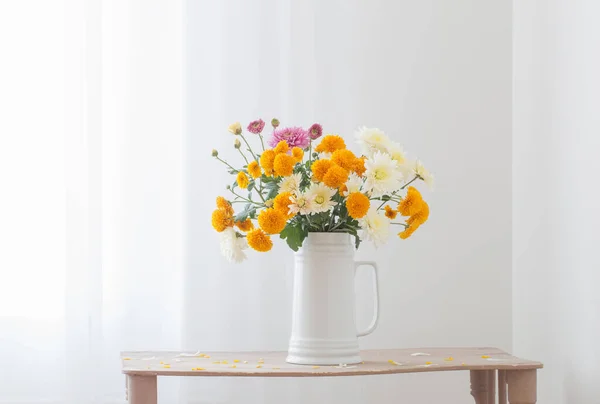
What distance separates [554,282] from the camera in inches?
69.7

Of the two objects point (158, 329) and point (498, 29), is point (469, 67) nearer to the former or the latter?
point (498, 29)

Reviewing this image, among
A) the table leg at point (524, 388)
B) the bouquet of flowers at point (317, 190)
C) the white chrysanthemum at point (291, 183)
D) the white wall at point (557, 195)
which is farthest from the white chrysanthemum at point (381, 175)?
the white wall at point (557, 195)

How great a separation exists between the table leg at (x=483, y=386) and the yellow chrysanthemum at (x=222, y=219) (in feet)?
2.08

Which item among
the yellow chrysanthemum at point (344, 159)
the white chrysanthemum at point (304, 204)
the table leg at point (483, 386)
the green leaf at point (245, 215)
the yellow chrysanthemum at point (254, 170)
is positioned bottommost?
the table leg at point (483, 386)

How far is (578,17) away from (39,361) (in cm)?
136

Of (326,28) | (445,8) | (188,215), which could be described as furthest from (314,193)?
(445,8)

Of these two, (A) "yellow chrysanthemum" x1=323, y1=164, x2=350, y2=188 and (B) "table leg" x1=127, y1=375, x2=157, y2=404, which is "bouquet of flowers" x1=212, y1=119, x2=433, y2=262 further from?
(B) "table leg" x1=127, y1=375, x2=157, y2=404

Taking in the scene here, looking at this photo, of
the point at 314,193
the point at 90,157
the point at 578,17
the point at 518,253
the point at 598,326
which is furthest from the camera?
the point at 518,253

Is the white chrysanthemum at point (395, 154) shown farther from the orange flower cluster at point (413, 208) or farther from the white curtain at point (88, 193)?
the white curtain at point (88, 193)

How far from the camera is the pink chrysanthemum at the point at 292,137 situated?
1351 millimetres

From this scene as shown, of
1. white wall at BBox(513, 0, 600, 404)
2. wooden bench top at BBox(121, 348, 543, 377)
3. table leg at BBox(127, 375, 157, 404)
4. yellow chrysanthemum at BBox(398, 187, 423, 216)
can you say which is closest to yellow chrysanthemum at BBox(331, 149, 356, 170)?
yellow chrysanthemum at BBox(398, 187, 423, 216)

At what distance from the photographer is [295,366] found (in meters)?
1.34

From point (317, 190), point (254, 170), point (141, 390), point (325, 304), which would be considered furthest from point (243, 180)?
point (141, 390)

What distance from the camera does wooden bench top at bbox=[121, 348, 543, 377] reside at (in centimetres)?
128
